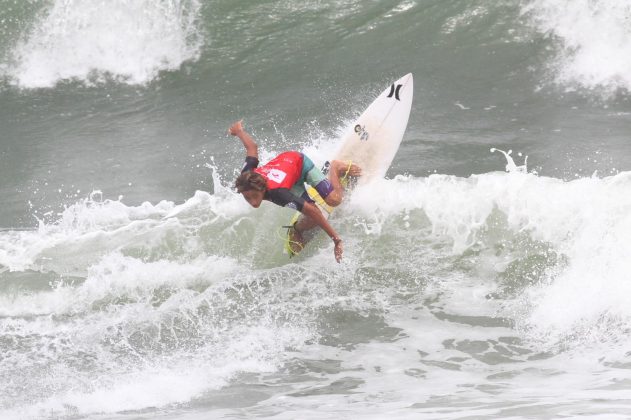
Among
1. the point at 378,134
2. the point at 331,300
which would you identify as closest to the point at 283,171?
the point at 331,300

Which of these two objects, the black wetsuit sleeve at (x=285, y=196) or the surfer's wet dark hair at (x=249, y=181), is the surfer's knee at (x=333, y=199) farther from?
the surfer's wet dark hair at (x=249, y=181)

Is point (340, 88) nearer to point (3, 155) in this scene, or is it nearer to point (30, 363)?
point (3, 155)

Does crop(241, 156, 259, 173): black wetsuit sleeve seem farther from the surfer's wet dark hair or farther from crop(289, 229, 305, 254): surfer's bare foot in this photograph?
crop(289, 229, 305, 254): surfer's bare foot

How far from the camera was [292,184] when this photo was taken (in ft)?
22.4

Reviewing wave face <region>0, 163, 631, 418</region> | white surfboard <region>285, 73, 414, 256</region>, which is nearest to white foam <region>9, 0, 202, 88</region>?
wave face <region>0, 163, 631, 418</region>

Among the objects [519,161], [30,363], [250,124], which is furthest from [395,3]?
[30,363]

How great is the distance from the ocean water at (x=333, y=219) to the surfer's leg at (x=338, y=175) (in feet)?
0.73

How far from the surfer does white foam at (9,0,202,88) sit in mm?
4429

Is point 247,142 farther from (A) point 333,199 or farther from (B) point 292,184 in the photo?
(A) point 333,199

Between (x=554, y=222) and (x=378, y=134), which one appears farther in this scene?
(x=378, y=134)

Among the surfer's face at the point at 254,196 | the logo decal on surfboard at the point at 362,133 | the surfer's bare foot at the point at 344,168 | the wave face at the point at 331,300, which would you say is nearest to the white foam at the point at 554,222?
the wave face at the point at 331,300

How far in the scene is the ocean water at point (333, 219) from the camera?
5.84 meters

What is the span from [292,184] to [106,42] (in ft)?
18.1

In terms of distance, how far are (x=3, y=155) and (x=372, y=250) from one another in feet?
16.0
